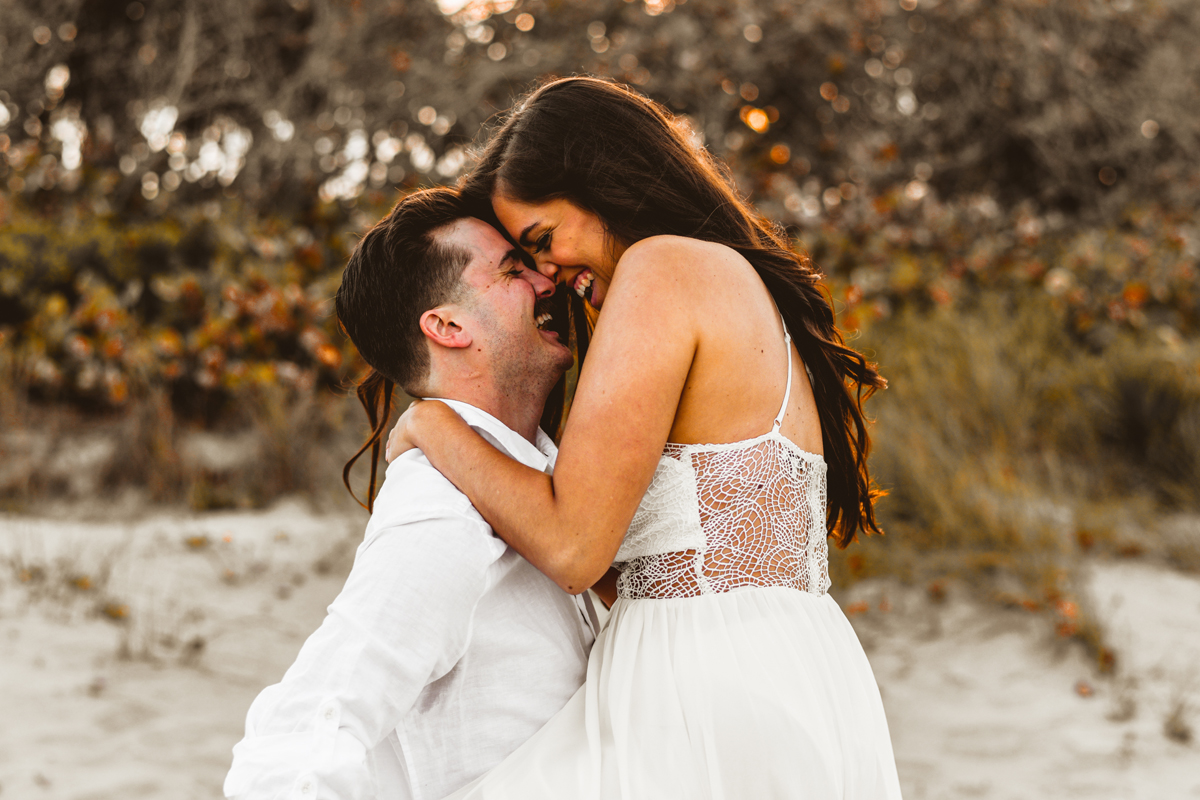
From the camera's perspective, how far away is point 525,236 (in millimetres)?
2217

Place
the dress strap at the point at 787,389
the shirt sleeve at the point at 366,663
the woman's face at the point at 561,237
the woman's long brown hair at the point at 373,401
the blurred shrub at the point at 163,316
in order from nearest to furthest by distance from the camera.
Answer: the shirt sleeve at the point at 366,663, the dress strap at the point at 787,389, the woman's face at the point at 561,237, the woman's long brown hair at the point at 373,401, the blurred shrub at the point at 163,316

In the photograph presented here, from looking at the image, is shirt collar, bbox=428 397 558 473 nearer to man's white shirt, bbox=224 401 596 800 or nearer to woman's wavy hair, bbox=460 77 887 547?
man's white shirt, bbox=224 401 596 800

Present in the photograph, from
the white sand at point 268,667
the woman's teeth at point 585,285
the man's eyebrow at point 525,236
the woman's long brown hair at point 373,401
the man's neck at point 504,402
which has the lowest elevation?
the white sand at point 268,667

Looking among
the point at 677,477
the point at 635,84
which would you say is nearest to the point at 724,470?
the point at 677,477

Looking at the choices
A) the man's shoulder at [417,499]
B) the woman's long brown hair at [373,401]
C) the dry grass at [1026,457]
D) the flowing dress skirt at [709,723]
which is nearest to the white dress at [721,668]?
the flowing dress skirt at [709,723]

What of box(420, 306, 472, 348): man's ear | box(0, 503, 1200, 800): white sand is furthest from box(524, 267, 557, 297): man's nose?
box(0, 503, 1200, 800): white sand

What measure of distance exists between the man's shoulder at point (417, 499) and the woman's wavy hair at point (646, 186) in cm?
74

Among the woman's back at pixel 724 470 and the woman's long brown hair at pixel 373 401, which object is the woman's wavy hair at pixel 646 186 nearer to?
the woman's back at pixel 724 470

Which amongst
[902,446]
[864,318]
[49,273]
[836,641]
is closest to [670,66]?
[864,318]

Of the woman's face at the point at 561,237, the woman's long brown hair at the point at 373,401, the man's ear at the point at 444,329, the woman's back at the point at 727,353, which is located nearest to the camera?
the woman's back at the point at 727,353

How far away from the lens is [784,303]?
2090 mm

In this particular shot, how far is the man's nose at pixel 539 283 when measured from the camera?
2205mm

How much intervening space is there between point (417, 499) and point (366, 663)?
1.02ft

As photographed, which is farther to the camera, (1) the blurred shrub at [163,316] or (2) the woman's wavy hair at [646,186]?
(1) the blurred shrub at [163,316]
